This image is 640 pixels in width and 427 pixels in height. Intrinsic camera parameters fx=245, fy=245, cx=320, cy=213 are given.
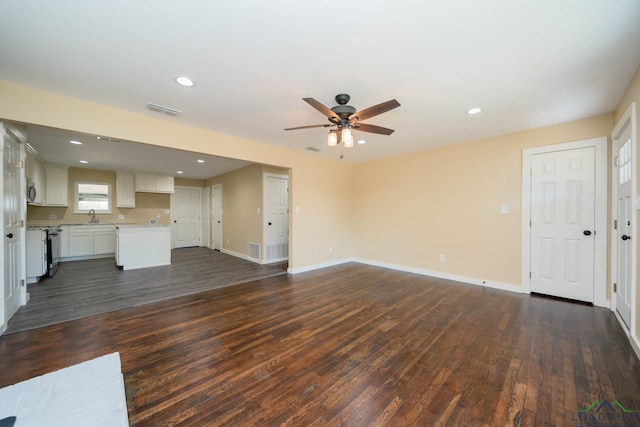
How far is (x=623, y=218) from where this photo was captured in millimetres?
2754

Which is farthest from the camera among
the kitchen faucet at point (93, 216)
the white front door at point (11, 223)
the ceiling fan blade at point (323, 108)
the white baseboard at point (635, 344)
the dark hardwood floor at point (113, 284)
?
the kitchen faucet at point (93, 216)

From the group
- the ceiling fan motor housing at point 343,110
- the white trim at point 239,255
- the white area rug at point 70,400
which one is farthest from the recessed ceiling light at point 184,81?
the white trim at point 239,255

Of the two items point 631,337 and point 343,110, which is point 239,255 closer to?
point 343,110

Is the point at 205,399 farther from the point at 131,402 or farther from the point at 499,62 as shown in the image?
the point at 499,62

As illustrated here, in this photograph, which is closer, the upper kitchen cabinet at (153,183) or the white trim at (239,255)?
the white trim at (239,255)

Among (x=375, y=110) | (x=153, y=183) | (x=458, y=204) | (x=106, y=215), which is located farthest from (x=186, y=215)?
(x=458, y=204)

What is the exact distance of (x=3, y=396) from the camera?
131 centimetres

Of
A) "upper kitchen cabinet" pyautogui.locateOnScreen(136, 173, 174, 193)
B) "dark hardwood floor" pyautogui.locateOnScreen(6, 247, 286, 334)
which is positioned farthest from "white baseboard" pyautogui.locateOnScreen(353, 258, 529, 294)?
"upper kitchen cabinet" pyautogui.locateOnScreen(136, 173, 174, 193)

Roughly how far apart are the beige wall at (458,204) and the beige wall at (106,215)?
657 cm

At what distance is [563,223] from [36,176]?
31.9 feet

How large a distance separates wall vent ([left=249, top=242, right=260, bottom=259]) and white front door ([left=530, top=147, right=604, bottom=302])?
5257 mm

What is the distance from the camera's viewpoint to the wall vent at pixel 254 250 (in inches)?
237

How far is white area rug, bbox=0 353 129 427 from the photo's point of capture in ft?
3.90

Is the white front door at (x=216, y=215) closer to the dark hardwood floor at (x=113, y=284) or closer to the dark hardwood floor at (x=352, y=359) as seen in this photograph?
the dark hardwood floor at (x=113, y=284)
